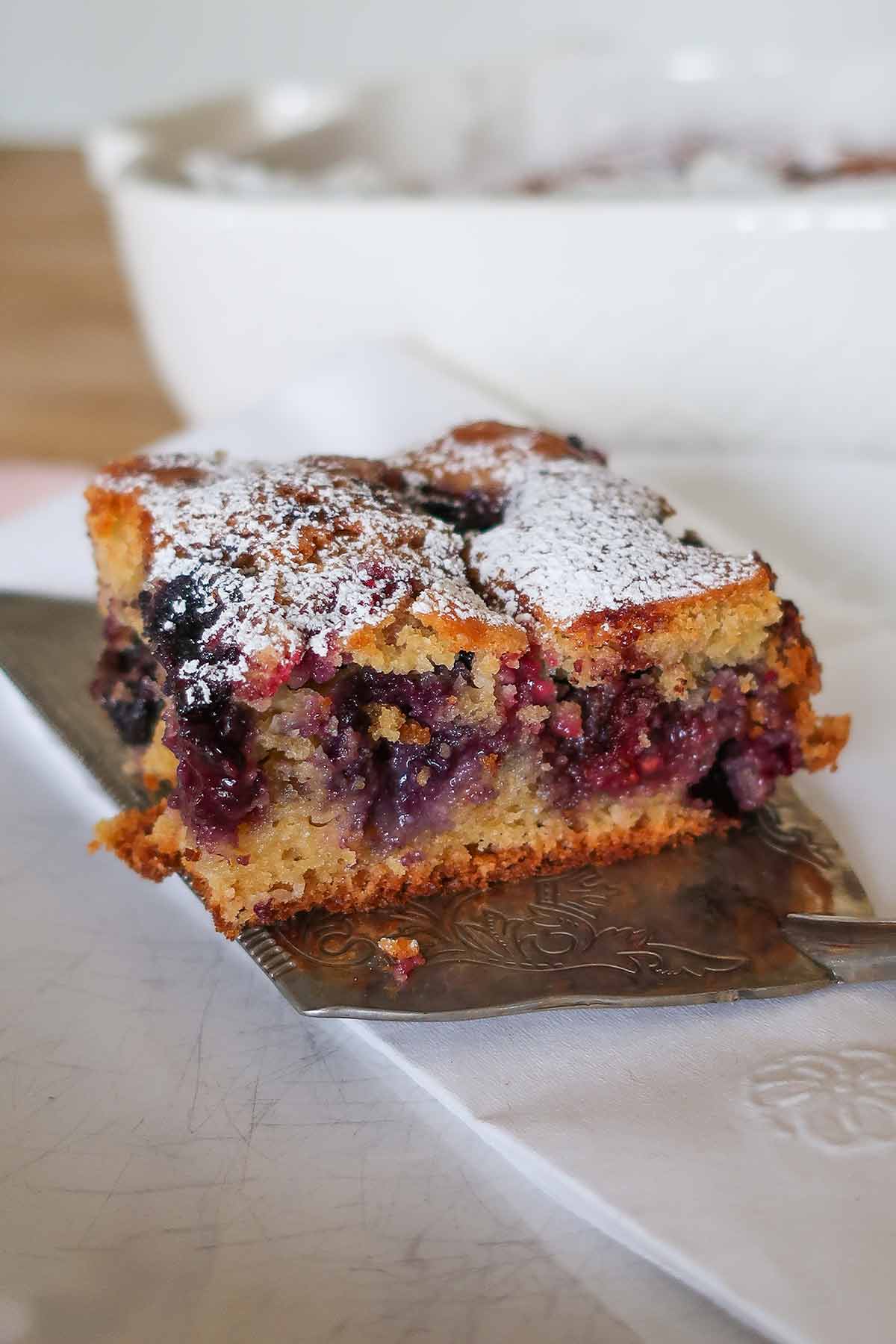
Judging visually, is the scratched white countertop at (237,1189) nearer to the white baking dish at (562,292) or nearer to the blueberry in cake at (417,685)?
the blueberry in cake at (417,685)

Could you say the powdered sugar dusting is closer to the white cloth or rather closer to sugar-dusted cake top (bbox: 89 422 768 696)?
sugar-dusted cake top (bbox: 89 422 768 696)

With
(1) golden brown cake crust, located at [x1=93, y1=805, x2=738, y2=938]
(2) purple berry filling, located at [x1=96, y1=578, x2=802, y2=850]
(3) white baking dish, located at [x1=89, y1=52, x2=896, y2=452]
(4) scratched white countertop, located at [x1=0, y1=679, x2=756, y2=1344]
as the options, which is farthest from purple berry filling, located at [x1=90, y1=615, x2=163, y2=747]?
(3) white baking dish, located at [x1=89, y1=52, x2=896, y2=452]

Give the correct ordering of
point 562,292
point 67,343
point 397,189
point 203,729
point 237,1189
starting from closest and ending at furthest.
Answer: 1. point 237,1189
2. point 203,729
3. point 562,292
4. point 397,189
5. point 67,343

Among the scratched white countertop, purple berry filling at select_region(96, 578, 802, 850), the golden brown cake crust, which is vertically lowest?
the scratched white countertop

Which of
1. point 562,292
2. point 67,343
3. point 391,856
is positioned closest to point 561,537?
point 391,856

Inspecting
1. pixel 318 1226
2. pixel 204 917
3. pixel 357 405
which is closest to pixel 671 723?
pixel 204 917

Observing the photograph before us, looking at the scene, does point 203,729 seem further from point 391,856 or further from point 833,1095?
point 833,1095
